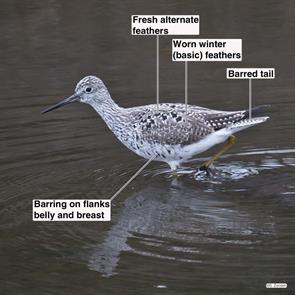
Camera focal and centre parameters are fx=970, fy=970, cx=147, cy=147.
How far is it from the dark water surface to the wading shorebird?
34 centimetres

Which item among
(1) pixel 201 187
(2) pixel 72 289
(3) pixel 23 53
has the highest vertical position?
(3) pixel 23 53

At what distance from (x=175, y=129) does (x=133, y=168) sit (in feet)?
2.91

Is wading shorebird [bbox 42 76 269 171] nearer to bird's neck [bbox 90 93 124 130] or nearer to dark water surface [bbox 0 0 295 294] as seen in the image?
bird's neck [bbox 90 93 124 130]

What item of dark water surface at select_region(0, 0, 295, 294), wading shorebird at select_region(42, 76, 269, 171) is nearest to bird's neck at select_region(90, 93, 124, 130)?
wading shorebird at select_region(42, 76, 269, 171)

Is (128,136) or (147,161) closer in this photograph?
(128,136)

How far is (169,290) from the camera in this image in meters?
8.05

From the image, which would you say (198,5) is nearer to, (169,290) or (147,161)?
(147,161)

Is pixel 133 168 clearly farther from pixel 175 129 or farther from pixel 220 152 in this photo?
pixel 220 152

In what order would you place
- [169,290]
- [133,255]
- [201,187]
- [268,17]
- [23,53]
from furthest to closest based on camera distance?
[268,17], [23,53], [201,187], [133,255], [169,290]

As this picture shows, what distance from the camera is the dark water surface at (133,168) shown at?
27.9 feet

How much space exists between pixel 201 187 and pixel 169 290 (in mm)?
2879

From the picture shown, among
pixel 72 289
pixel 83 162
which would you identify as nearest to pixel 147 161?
pixel 83 162

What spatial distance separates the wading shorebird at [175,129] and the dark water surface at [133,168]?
0.34 metres

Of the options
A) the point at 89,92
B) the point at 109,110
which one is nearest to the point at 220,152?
the point at 109,110
